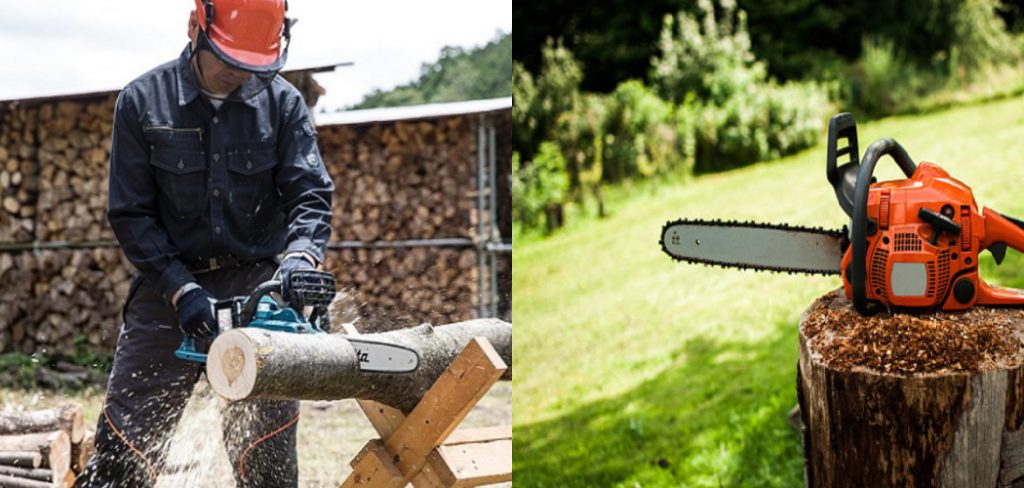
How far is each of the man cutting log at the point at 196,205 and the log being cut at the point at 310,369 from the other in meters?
0.37

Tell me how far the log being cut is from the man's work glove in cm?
26

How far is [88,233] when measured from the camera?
3285mm

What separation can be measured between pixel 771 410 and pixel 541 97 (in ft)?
20.3

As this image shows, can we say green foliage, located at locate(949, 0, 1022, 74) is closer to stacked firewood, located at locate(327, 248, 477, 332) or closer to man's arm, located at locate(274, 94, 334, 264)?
stacked firewood, located at locate(327, 248, 477, 332)

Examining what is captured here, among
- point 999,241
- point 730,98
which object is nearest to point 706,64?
point 730,98

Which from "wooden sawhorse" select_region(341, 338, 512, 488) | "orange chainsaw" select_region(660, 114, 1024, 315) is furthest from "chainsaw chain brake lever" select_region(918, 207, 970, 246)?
"wooden sawhorse" select_region(341, 338, 512, 488)

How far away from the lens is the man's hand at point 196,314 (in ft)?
9.43

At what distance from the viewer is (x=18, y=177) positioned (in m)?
3.35

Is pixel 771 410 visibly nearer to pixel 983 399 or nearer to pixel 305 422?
pixel 305 422

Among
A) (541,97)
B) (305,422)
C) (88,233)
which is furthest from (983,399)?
(541,97)

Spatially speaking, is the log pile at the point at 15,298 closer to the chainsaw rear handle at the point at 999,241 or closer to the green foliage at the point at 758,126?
the chainsaw rear handle at the point at 999,241

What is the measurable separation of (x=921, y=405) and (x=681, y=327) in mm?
4392

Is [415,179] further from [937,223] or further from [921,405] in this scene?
[921,405]

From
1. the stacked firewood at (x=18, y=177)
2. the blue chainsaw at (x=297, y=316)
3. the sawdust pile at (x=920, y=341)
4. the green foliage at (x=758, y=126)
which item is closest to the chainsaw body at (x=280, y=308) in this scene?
the blue chainsaw at (x=297, y=316)
